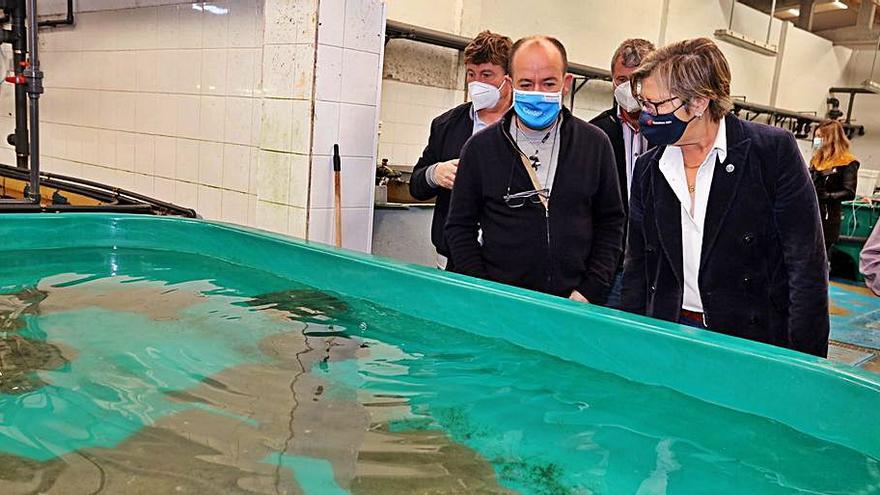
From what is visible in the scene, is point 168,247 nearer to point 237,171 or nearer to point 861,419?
point 237,171

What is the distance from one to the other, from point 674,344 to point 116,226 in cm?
203

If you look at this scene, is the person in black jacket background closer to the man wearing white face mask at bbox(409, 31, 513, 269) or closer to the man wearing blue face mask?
the man wearing white face mask at bbox(409, 31, 513, 269)

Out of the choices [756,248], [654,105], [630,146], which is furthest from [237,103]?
[756,248]

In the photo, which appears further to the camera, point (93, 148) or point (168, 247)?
point (93, 148)

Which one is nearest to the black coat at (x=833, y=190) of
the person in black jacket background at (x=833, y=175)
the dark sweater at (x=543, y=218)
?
the person in black jacket background at (x=833, y=175)

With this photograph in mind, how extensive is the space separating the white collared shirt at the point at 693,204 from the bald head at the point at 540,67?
43 centimetres

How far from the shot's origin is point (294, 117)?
301 cm

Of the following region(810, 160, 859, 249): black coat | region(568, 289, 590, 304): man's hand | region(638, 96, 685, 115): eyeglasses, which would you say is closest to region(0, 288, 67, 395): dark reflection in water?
region(568, 289, 590, 304): man's hand

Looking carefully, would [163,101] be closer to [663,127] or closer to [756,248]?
[663,127]

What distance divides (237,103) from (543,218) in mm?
2003

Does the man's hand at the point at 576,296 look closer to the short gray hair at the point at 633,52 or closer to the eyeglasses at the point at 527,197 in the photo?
the eyeglasses at the point at 527,197

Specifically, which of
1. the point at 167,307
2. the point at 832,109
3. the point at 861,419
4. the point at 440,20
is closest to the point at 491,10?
the point at 440,20

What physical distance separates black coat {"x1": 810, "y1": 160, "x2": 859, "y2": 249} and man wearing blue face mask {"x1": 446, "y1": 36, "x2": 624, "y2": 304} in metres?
4.10

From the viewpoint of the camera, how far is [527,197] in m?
1.90
